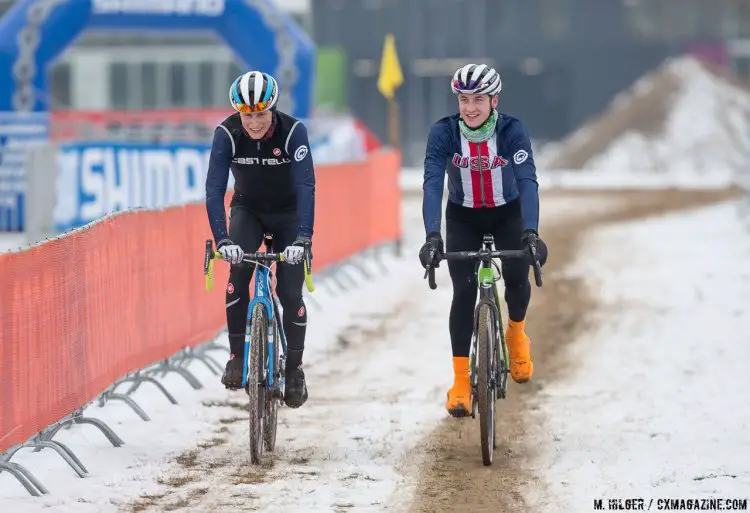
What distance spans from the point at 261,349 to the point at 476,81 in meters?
1.92

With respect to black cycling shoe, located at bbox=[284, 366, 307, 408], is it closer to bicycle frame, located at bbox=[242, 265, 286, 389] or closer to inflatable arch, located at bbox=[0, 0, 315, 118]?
bicycle frame, located at bbox=[242, 265, 286, 389]

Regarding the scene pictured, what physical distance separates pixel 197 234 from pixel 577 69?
4205 cm

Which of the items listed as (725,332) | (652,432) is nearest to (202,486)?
(652,432)

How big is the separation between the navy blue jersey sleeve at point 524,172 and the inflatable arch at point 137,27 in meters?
16.5

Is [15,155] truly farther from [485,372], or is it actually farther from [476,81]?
[485,372]

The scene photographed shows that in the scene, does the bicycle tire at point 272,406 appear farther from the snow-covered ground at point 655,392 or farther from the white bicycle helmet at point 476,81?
the white bicycle helmet at point 476,81

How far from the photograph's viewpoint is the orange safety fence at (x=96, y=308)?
26.1ft

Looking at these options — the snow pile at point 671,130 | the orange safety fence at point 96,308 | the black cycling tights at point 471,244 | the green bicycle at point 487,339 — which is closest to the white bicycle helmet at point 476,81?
the black cycling tights at point 471,244

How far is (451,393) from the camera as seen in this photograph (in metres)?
8.95

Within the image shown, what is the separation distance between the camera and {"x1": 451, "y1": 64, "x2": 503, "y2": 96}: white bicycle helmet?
858cm

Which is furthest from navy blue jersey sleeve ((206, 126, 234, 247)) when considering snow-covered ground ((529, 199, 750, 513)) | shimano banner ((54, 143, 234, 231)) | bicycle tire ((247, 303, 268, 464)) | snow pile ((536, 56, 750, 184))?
snow pile ((536, 56, 750, 184))

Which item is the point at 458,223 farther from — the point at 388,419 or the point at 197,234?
the point at 197,234

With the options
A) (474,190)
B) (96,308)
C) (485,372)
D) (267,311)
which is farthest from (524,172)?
(96,308)

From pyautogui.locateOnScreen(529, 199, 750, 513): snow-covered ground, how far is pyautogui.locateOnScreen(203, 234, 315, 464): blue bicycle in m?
1.57
